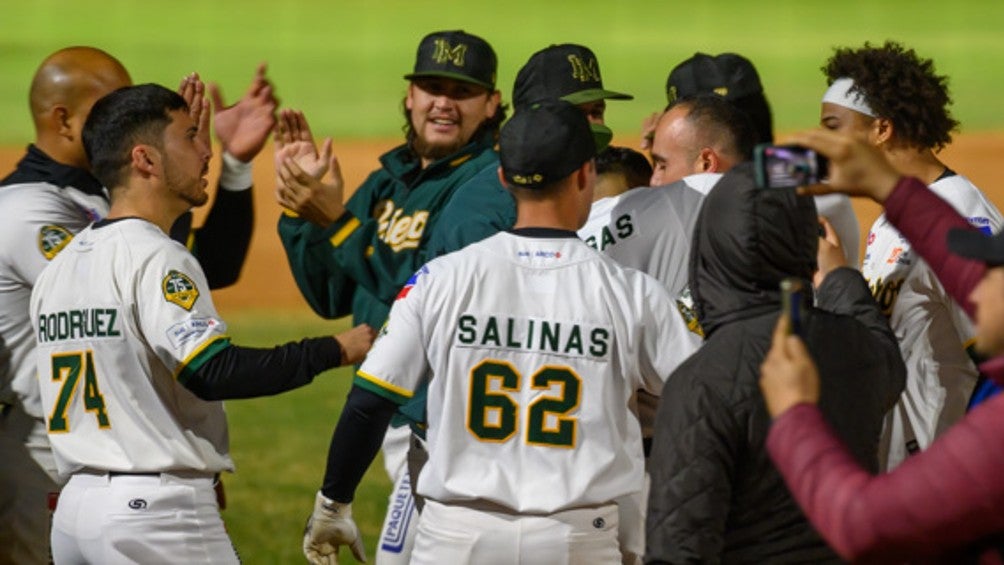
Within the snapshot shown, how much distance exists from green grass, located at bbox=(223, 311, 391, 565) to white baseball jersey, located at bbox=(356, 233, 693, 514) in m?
3.97

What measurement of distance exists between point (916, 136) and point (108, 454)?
9.33 feet

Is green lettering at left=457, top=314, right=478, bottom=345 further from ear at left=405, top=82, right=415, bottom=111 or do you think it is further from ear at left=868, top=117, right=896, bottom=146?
ear at left=405, top=82, right=415, bottom=111

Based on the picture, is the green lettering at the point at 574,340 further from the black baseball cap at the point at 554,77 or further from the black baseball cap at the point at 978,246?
the black baseball cap at the point at 554,77

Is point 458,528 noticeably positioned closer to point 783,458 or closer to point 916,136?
point 783,458

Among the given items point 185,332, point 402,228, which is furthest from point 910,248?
point 185,332

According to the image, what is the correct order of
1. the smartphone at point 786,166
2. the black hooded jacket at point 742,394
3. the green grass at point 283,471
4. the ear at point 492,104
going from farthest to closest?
the green grass at point 283,471 → the ear at point 492,104 → the black hooded jacket at point 742,394 → the smartphone at point 786,166

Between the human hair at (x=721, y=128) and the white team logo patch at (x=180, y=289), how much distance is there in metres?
1.67

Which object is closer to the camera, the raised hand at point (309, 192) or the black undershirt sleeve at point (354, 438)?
the black undershirt sleeve at point (354, 438)

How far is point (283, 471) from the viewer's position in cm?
970

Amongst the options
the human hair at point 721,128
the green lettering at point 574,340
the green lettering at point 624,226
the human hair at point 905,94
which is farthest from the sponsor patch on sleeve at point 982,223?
the green lettering at point 574,340

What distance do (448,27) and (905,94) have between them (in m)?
25.4

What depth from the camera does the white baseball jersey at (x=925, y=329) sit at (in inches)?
196

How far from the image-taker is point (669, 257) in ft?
15.6

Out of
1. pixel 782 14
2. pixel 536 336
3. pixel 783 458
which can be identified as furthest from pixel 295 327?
pixel 782 14
